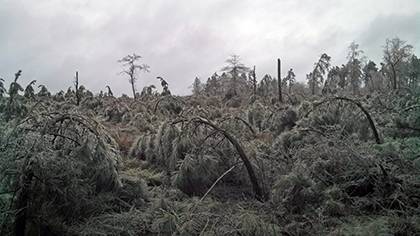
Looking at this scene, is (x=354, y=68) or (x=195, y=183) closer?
(x=195, y=183)

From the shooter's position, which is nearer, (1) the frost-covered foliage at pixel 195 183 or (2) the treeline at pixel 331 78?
(1) the frost-covered foliage at pixel 195 183

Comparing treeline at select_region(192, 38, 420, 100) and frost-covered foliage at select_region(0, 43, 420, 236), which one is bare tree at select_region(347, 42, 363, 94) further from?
frost-covered foliage at select_region(0, 43, 420, 236)

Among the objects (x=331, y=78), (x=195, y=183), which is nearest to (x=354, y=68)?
(x=331, y=78)

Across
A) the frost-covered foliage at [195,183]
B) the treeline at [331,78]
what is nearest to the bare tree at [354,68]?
the treeline at [331,78]

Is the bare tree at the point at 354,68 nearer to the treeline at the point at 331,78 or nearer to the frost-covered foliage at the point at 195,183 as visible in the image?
the treeline at the point at 331,78

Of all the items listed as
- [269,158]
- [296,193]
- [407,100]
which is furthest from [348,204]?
[407,100]

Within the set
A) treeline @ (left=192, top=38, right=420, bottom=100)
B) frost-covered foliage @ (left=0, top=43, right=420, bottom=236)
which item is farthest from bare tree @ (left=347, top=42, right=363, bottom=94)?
frost-covered foliage @ (left=0, top=43, right=420, bottom=236)

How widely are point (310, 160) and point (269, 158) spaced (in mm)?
785

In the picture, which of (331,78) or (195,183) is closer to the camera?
(195,183)

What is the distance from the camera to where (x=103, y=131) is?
524cm

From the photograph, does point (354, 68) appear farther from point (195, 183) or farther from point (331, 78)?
point (195, 183)

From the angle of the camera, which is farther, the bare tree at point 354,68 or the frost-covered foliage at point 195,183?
the bare tree at point 354,68

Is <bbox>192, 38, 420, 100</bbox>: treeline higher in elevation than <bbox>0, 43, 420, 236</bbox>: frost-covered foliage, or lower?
higher

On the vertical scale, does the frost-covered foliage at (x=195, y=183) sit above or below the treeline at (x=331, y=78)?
below
